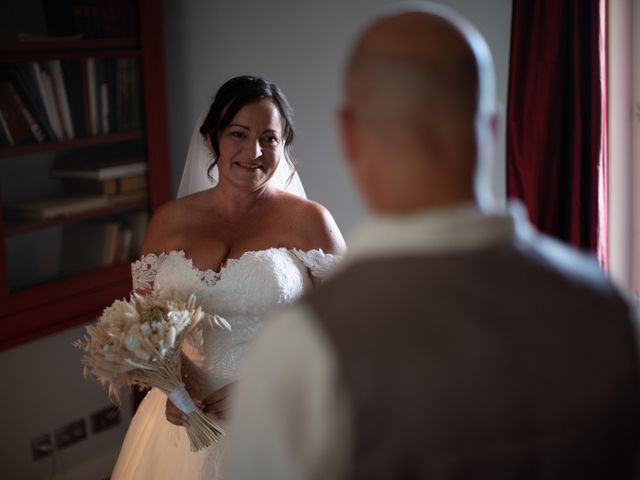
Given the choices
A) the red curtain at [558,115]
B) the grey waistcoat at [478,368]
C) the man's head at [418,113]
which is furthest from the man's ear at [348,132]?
the red curtain at [558,115]

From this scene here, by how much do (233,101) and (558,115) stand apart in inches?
44.0

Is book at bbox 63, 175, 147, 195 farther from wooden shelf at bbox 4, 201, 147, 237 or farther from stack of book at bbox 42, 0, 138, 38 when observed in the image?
stack of book at bbox 42, 0, 138, 38

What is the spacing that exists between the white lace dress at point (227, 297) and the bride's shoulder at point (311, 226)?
39 mm

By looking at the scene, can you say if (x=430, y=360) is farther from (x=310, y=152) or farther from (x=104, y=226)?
(x=310, y=152)

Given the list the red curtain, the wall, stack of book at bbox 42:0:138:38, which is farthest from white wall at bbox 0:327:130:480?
the red curtain

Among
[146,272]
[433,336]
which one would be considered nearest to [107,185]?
[146,272]

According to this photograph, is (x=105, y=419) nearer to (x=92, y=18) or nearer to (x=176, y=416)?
(x=176, y=416)

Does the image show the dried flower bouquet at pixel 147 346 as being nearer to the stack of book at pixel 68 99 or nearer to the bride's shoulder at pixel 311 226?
Answer: the bride's shoulder at pixel 311 226

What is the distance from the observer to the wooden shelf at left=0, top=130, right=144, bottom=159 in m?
3.00

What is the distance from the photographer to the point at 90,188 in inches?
129

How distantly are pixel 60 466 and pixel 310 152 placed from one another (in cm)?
158

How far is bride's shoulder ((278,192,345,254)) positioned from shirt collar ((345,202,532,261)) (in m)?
1.59

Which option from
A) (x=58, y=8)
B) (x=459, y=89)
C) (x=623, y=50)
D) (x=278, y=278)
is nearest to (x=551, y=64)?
(x=623, y=50)

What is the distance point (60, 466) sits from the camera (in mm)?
3354
